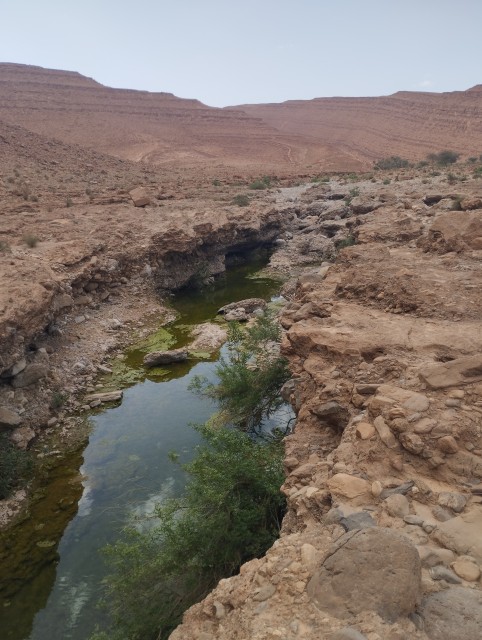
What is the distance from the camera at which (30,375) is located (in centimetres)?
1091

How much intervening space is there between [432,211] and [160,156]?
157 feet

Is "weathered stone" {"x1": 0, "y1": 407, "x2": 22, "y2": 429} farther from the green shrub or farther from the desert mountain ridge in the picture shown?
the desert mountain ridge

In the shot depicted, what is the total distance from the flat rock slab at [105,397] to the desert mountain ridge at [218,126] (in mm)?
44529

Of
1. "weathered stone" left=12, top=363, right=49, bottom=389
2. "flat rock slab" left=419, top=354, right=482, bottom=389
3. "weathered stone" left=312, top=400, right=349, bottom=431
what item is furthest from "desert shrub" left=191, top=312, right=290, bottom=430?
"flat rock slab" left=419, top=354, right=482, bottom=389

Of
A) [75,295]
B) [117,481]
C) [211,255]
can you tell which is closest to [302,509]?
[117,481]

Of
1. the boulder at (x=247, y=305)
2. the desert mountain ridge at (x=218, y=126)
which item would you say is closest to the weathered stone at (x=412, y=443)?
the boulder at (x=247, y=305)

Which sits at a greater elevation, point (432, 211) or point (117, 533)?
point (432, 211)

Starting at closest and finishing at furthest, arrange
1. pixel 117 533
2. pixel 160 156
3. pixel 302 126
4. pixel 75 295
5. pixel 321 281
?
pixel 117 533 < pixel 321 281 < pixel 75 295 < pixel 160 156 < pixel 302 126

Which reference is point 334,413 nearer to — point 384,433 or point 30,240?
point 384,433

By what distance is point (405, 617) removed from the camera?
2.96 meters

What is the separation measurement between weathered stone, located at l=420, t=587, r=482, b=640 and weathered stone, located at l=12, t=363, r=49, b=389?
32.1 ft

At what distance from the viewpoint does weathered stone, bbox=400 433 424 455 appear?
4.38m

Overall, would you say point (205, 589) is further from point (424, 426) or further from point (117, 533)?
point (424, 426)

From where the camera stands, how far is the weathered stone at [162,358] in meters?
13.6
